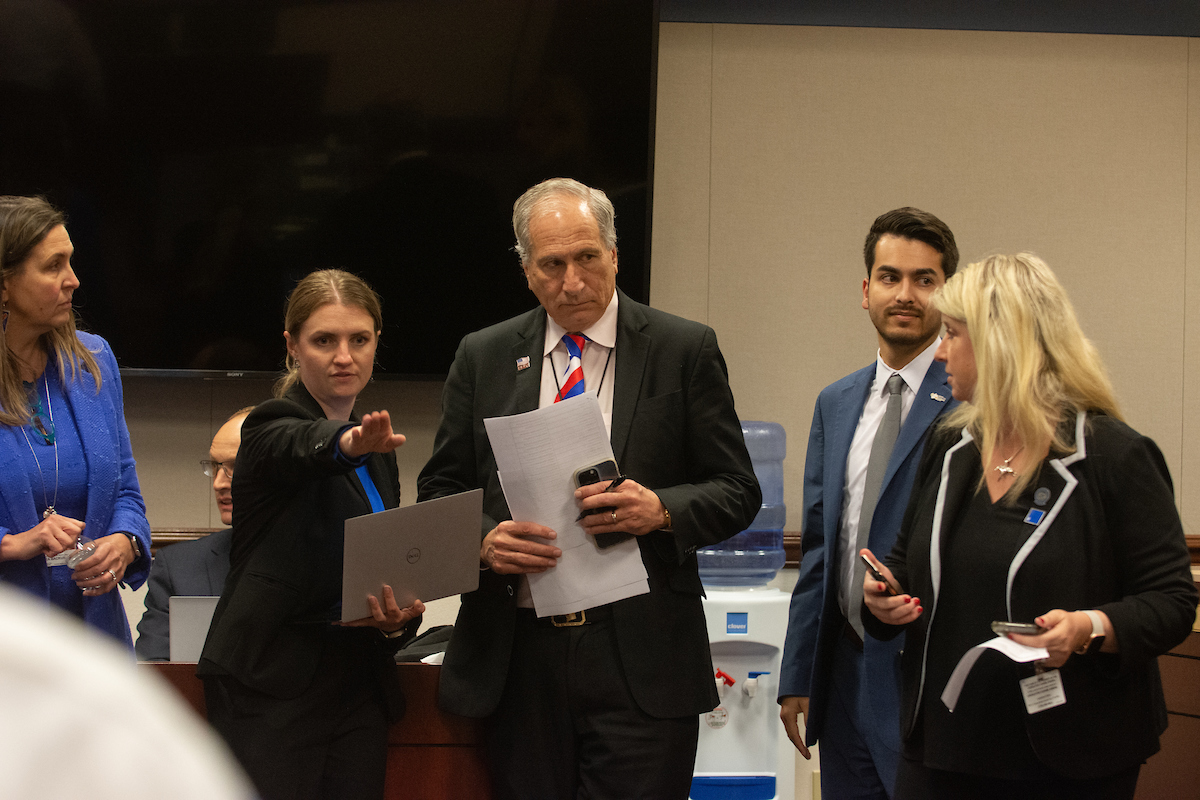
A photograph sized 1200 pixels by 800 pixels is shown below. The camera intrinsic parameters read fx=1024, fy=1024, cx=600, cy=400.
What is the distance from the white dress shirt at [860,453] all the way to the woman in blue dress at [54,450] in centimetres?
159

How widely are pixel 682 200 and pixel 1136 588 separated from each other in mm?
2849

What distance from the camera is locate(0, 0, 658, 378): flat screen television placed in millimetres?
3893

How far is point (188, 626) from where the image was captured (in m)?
2.21

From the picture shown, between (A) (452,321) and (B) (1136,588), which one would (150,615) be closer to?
(A) (452,321)

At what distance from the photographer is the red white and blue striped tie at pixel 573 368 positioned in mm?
2135

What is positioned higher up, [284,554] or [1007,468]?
[1007,468]

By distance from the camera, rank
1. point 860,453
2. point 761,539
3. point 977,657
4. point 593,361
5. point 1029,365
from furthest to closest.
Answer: point 761,539 → point 860,453 → point 593,361 → point 1029,365 → point 977,657

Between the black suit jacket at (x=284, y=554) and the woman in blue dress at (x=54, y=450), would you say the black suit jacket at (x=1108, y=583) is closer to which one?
the black suit jacket at (x=284, y=554)

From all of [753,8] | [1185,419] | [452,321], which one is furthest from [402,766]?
[1185,419]

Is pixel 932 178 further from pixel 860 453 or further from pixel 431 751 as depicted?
pixel 431 751

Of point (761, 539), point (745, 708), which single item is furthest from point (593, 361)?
point (761, 539)

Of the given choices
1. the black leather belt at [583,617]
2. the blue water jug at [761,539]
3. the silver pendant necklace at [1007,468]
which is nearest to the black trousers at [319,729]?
the black leather belt at [583,617]

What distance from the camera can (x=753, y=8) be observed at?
13.7 feet

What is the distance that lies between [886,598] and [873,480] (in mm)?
537
